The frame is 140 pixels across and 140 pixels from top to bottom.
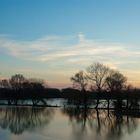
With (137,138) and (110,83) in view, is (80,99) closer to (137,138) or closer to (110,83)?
(110,83)

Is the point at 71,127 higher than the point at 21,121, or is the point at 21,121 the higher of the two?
the point at 21,121

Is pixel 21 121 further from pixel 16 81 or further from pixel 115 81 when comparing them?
pixel 16 81

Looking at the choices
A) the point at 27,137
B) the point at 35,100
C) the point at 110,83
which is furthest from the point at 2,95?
the point at 27,137

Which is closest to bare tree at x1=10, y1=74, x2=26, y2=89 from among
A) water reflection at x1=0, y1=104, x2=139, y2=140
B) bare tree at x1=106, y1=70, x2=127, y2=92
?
bare tree at x1=106, y1=70, x2=127, y2=92

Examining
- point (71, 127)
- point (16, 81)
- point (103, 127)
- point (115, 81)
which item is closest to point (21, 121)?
point (71, 127)

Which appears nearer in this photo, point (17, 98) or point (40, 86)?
point (17, 98)

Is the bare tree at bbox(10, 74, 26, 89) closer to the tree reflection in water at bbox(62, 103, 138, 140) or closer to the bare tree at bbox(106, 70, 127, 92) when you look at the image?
the bare tree at bbox(106, 70, 127, 92)

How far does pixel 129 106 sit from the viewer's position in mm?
75500

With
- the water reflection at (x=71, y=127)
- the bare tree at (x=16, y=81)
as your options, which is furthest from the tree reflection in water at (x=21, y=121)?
the bare tree at (x=16, y=81)

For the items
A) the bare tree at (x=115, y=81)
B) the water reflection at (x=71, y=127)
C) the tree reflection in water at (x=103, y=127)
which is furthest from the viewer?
the bare tree at (x=115, y=81)

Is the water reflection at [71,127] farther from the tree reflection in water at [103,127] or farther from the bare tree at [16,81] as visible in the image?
the bare tree at [16,81]

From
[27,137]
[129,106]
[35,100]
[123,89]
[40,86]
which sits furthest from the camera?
[40,86]

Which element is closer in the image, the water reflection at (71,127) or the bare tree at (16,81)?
the water reflection at (71,127)

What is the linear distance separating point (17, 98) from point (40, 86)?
34.1 ft
